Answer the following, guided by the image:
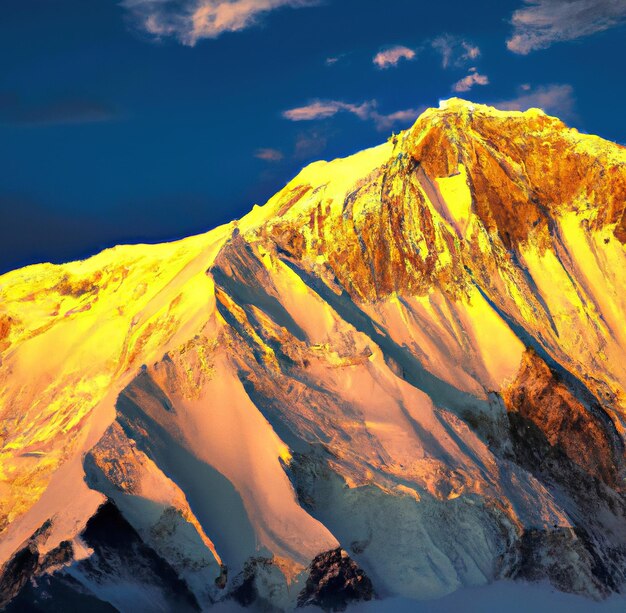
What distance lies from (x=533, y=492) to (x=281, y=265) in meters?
25.9

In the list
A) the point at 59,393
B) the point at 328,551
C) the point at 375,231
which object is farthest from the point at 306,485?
the point at 375,231

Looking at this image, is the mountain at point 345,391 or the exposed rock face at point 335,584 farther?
the mountain at point 345,391

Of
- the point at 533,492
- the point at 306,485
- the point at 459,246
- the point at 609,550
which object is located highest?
the point at 459,246

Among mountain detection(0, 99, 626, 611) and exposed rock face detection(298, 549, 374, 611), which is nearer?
exposed rock face detection(298, 549, 374, 611)

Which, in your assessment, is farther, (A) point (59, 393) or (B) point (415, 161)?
(B) point (415, 161)

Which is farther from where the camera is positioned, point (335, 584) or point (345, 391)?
point (345, 391)

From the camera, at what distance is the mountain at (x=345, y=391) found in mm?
54875

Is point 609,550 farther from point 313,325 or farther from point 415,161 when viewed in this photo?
point 415,161

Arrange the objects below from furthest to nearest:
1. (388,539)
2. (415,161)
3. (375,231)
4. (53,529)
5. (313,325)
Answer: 1. (415,161)
2. (375,231)
3. (313,325)
4. (388,539)
5. (53,529)

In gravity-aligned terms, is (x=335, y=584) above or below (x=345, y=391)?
below

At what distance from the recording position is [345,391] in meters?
67.2

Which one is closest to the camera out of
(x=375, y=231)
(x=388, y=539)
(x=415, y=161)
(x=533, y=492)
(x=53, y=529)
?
(x=53, y=529)

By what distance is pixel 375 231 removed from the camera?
77500 mm

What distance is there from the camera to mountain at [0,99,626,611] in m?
54.9
